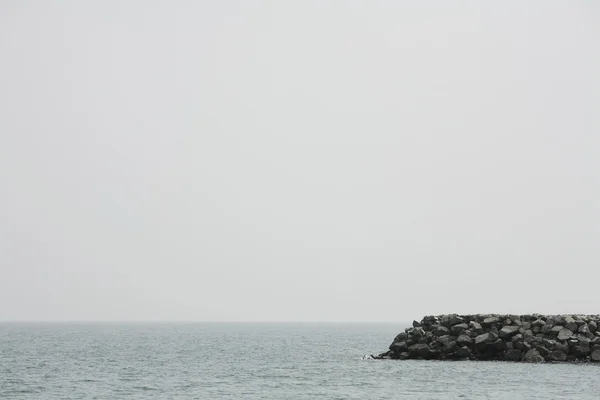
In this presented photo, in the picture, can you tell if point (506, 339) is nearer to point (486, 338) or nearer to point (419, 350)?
point (486, 338)

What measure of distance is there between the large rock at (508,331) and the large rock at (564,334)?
3.07m

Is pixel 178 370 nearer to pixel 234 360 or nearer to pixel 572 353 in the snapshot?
pixel 234 360

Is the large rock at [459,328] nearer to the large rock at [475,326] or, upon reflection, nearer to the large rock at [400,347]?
the large rock at [475,326]

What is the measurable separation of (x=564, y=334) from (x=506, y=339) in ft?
13.7

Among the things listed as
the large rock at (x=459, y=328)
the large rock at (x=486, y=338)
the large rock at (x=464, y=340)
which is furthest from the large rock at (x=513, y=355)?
the large rock at (x=459, y=328)

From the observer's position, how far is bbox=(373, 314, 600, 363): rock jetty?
5284cm

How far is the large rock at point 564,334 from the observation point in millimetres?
53312

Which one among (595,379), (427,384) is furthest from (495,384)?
(595,379)

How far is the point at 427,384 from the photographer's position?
4288cm

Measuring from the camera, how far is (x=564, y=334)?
→ 53531mm

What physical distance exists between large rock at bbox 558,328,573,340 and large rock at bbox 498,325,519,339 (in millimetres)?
3074

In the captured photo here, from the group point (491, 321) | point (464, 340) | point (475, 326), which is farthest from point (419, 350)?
point (491, 321)

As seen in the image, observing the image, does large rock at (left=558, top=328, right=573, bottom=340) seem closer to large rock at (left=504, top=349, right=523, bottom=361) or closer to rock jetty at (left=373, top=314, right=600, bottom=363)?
rock jetty at (left=373, top=314, right=600, bottom=363)

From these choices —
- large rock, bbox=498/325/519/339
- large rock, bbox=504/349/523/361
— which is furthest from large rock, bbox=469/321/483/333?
large rock, bbox=504/349/523/361
